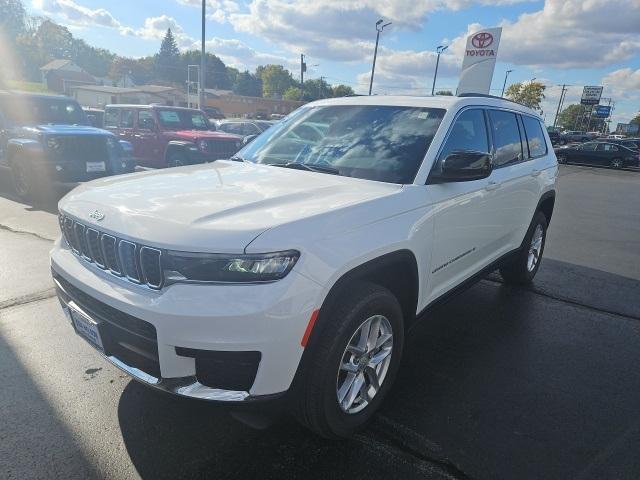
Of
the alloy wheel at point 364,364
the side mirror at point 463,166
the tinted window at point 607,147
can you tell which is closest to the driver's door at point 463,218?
the side mirror at point 463,166

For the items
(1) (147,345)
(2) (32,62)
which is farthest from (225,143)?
(2) (32,62)

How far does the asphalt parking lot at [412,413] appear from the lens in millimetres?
2395

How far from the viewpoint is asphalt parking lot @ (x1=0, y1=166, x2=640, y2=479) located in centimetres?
239

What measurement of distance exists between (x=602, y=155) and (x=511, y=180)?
90.9ft

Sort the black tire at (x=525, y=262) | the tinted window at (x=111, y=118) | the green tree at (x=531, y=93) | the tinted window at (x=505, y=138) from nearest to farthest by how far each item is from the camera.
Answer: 1. the tinted window at (x=505, y=138)
2. the black tire at (x=525, y=262)
3. the tinted window at (x=111, y=118)
4. the green tree at (x=531, y=93)

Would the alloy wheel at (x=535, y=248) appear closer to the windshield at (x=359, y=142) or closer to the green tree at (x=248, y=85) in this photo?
the windshield at (x=359, y=142)

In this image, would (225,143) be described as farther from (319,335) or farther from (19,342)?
(319,335)

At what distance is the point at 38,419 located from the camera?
2678mm

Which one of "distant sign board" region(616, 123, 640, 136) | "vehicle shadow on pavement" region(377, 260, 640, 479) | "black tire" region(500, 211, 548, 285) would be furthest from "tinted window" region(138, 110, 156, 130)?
"distant sign board" region(616, 123, 640, 136)

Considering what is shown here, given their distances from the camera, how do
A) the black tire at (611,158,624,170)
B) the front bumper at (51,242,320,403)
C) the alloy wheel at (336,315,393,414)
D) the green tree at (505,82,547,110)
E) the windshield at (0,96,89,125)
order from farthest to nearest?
the green tree at (505,82,547,110) < the black tire at (611,158,624,170) < the windshield at (0,96,89,125) < the alloy wheel at (336,315,393,414) < the front bumper at (51,242,320,403)

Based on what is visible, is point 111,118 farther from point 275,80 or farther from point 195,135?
point 275,80

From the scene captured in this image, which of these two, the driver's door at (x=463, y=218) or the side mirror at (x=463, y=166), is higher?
the side mirror at (x=463, y=166)

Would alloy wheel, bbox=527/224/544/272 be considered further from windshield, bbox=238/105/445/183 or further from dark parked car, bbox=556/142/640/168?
dark parked car, bbox=556/142/640/168

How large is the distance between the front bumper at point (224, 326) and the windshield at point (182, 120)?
36.5ft
